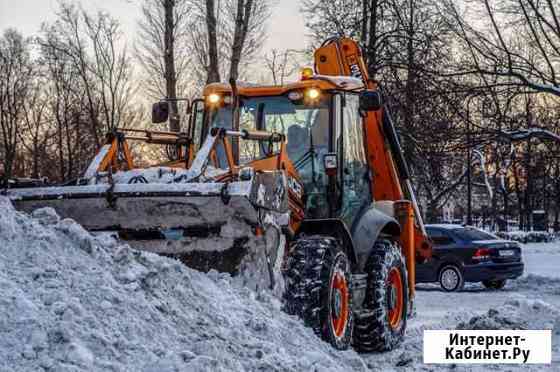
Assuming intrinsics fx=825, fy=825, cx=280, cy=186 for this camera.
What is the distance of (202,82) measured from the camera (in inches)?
933

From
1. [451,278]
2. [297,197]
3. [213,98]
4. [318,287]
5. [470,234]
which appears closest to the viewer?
[318,287]

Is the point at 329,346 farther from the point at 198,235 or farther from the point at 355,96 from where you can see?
the point at 355,96

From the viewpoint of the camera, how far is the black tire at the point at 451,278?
1688 centimetres

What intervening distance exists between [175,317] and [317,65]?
6262 mm

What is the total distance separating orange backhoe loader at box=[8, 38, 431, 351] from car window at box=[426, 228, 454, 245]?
6995 mm

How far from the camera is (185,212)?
21.7ft

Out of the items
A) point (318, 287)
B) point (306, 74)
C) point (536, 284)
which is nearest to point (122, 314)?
point (318, 287)

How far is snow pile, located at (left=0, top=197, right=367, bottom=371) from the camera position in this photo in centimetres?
436

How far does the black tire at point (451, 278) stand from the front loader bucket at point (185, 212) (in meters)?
10.7

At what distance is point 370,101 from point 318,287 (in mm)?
2350

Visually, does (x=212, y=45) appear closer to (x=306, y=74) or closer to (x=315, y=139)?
(x=306, y=74)

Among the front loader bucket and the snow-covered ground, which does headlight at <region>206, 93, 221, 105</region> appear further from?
the snow-covered ground

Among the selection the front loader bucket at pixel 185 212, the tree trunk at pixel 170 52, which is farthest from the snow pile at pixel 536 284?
the front loader bucket at pixel 185 212

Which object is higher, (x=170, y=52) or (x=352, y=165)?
(x=170, y=52)
